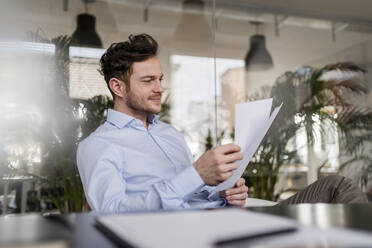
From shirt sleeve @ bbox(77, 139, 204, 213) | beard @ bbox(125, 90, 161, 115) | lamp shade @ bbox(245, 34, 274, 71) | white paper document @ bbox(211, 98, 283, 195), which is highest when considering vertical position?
lamp shade @ bbox(245, 34, 274, 71)

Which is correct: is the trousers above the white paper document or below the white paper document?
below

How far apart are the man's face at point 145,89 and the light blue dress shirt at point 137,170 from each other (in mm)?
78

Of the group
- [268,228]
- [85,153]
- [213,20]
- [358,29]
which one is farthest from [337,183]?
[358,29]

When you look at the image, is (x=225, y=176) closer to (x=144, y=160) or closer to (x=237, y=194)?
(x=237, y=194)

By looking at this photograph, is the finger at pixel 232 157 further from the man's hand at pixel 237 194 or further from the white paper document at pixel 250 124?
the man's hand at pixel 237 194

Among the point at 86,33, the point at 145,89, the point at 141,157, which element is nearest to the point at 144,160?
the point at 141,157

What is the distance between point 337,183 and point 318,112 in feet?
6.67

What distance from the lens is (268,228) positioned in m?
0.46

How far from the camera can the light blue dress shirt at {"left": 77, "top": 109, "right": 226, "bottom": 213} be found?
3.47ft

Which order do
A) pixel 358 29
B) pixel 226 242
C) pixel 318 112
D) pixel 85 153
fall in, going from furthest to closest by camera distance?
1. pixel 358 29
2. pixel 318 112
3. pixel 85 153
4. pixel 226 242

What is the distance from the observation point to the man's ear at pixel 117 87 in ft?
5.50

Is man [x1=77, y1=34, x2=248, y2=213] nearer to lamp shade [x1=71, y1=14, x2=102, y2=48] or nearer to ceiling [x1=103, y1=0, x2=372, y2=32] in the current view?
lamp shade [x1=71, y1=14, x2=102, y2=48]

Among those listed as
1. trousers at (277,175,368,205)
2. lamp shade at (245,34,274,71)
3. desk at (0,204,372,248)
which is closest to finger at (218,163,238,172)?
desk at (0,204,372,248)

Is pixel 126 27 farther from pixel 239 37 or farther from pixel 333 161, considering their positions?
pixel 333 161
